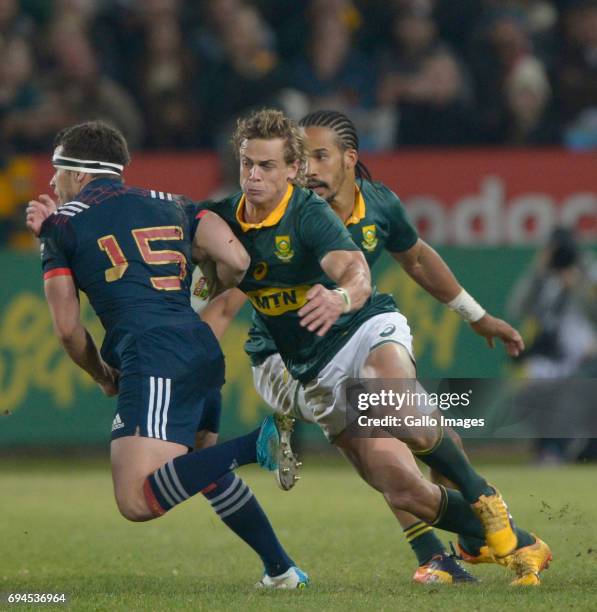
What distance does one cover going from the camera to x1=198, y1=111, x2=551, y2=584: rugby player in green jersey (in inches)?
252

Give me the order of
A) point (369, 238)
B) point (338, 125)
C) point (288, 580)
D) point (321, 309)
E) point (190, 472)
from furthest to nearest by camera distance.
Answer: point (338, 125) → point (369, 238) → point (288, 580) → point (190, 472) → point (321, 309)

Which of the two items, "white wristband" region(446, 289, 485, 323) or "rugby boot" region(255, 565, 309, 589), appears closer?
"rugby boot" region(255, 565, 309, 589)

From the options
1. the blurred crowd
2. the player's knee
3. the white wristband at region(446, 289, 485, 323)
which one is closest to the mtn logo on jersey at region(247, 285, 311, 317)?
the player's knee

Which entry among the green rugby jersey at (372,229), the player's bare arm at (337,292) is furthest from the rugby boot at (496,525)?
the green rugby jersey at (372,229)

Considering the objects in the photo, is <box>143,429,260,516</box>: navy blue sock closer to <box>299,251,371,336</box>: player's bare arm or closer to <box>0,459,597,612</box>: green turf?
<box>0,459,597,612</box>: green turf

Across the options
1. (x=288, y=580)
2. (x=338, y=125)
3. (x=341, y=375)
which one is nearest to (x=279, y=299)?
(x=341, y=375)

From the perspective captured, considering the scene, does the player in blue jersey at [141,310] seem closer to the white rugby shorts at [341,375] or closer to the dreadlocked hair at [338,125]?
the white rugby shorts at [341,375]

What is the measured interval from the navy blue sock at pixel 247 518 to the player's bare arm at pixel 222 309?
701 millimetres

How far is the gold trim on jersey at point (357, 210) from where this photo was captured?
6949 millimetres

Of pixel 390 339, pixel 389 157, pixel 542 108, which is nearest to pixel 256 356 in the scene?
pixel 390 339

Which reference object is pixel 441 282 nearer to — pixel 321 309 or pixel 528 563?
pixel 528 563

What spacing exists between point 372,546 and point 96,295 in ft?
8.46

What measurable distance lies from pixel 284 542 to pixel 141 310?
8.31 ft

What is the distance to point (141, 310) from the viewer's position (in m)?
6.31
